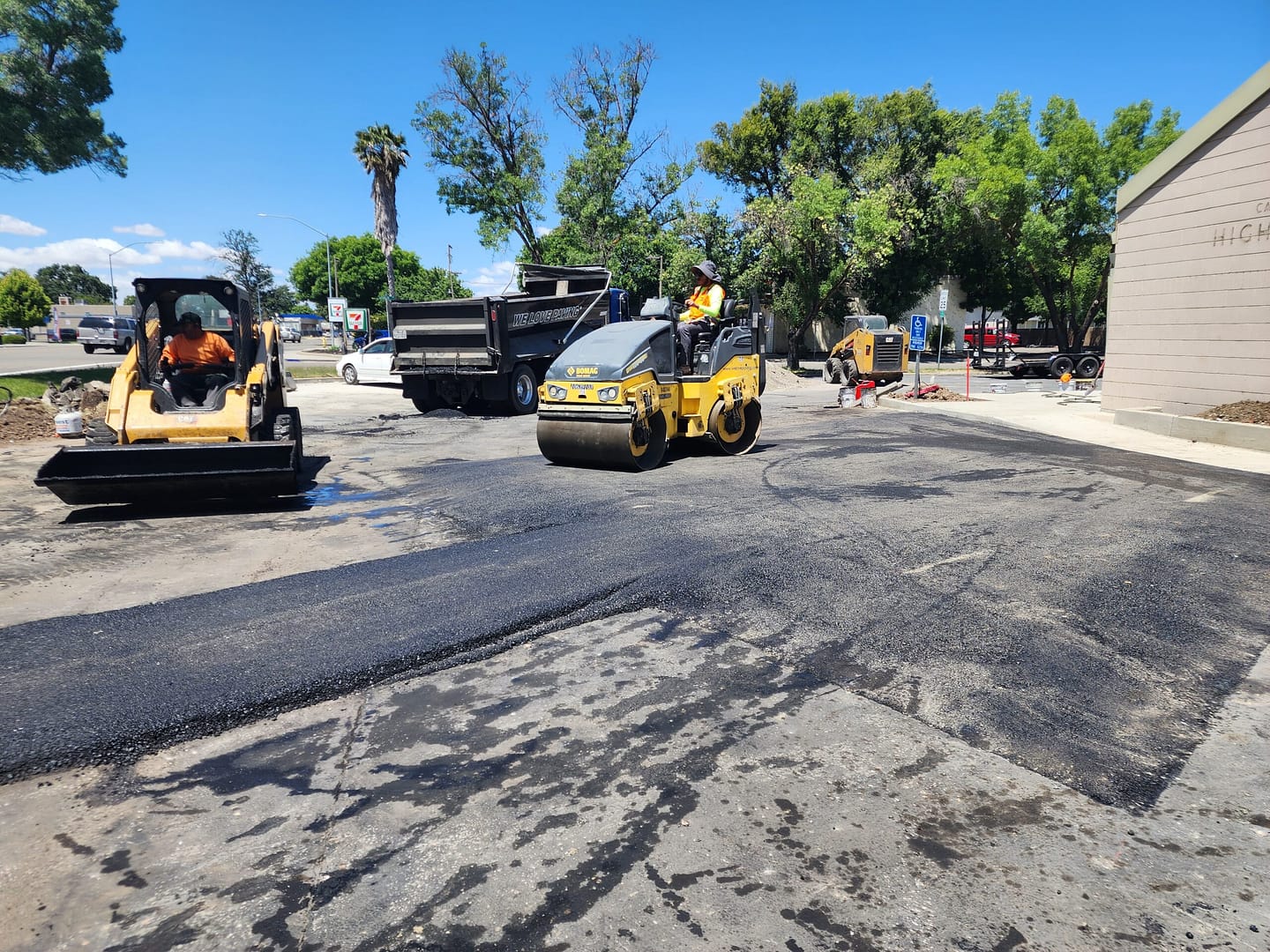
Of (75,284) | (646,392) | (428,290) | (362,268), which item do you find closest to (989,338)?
(428,290)

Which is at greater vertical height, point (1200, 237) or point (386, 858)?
point (1200, 237)

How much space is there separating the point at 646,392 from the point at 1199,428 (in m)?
9.81

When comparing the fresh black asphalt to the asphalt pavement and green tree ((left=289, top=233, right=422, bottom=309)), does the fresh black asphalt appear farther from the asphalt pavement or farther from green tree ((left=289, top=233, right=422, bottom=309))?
green tree ((left=289, top=233, right=422, bottom=309))

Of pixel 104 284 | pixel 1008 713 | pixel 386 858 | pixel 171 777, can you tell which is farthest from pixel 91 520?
pixel 104 284

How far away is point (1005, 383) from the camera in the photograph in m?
27.3

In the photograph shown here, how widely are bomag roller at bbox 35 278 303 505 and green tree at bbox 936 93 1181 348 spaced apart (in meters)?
28.7

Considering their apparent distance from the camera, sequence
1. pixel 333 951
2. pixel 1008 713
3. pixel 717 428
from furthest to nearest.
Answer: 1. pixel 717 428
2. pixel 1008 713
3. pixel 333 951

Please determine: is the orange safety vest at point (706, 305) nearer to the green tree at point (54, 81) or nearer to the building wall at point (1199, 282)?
the building wall at point (1199, 282)

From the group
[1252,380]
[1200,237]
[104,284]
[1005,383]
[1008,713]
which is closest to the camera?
[1008,713]

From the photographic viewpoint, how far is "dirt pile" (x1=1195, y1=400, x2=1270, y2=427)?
12750 mm

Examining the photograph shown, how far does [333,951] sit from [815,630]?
3090 mm

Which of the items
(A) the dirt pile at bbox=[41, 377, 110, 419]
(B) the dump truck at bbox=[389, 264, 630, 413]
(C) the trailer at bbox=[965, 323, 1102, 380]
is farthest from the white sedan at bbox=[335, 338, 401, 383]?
(C) the trailer at bbox=[965, 323, 1102, 380]

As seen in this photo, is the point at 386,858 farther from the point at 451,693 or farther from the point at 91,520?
the point at 91,520

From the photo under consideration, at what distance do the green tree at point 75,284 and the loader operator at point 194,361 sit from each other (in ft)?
382
